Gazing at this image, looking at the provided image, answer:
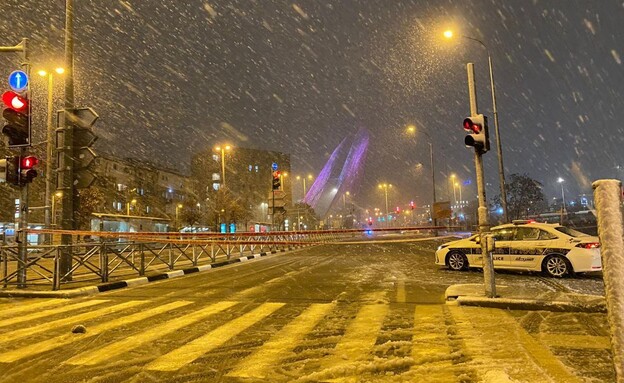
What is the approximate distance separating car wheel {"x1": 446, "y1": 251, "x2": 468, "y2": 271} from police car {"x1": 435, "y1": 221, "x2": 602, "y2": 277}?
20cm

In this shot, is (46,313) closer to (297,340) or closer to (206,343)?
(206,343)

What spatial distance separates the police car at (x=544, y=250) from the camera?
11.1 meters

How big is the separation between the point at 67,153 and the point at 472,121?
980 cm

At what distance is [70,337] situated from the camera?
241 inches

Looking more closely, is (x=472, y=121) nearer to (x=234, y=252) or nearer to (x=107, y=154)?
(x=234, y=252)

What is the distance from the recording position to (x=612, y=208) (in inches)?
109

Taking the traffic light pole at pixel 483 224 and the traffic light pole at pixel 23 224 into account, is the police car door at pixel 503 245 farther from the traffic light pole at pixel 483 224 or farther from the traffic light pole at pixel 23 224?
the traffic light pole at pixel 23 224

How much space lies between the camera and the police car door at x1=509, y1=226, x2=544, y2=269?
11859 mm

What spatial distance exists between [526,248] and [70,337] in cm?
1079

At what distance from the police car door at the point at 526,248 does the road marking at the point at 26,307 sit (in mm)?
11072

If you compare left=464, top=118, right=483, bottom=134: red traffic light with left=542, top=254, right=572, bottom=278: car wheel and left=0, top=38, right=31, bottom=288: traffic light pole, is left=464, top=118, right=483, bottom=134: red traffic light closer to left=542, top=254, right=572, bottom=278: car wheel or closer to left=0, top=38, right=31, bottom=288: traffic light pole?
left=542, top=254, right=572, bottom=278: car wheel

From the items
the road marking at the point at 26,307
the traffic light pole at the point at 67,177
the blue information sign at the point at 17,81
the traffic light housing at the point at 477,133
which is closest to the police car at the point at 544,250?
the traffic light housing at the point at 477,133

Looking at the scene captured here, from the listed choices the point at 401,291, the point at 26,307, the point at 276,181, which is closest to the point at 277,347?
the point at 401,291

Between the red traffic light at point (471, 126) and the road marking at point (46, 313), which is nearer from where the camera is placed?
the road marking at point (46, 313)
